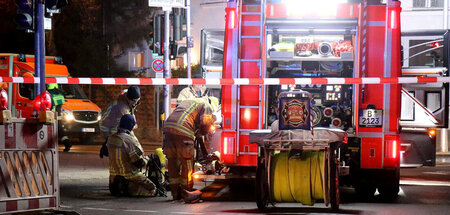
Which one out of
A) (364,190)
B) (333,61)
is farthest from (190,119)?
(364,190)

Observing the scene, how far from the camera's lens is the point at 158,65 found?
1831 cm

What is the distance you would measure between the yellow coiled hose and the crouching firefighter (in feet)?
7.93

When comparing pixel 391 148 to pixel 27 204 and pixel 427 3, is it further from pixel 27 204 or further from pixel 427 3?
pixel 427 3

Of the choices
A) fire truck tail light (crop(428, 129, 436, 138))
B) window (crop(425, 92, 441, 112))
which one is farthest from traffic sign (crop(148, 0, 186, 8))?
fire truck tail light (crop(428, 129, 436, 138))

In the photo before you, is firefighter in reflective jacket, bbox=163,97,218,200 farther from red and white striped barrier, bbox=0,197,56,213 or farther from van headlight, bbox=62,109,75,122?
van headlight, bbox=62,109,75,122

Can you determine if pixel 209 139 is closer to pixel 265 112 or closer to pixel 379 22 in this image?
pixel 265 112

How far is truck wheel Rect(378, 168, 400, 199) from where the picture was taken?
1078cm

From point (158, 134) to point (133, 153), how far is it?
1642 cm

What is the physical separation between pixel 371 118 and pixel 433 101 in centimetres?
267

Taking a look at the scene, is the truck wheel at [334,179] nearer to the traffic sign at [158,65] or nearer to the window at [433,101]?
the window at [433,101]

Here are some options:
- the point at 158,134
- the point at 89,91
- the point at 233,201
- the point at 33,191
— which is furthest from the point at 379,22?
the point at 89,91

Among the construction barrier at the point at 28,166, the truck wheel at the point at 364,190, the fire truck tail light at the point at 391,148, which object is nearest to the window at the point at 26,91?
the truck wheel at the point at 364,190

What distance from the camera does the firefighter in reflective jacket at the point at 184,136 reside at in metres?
10.5

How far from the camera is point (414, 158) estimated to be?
11805 mm
